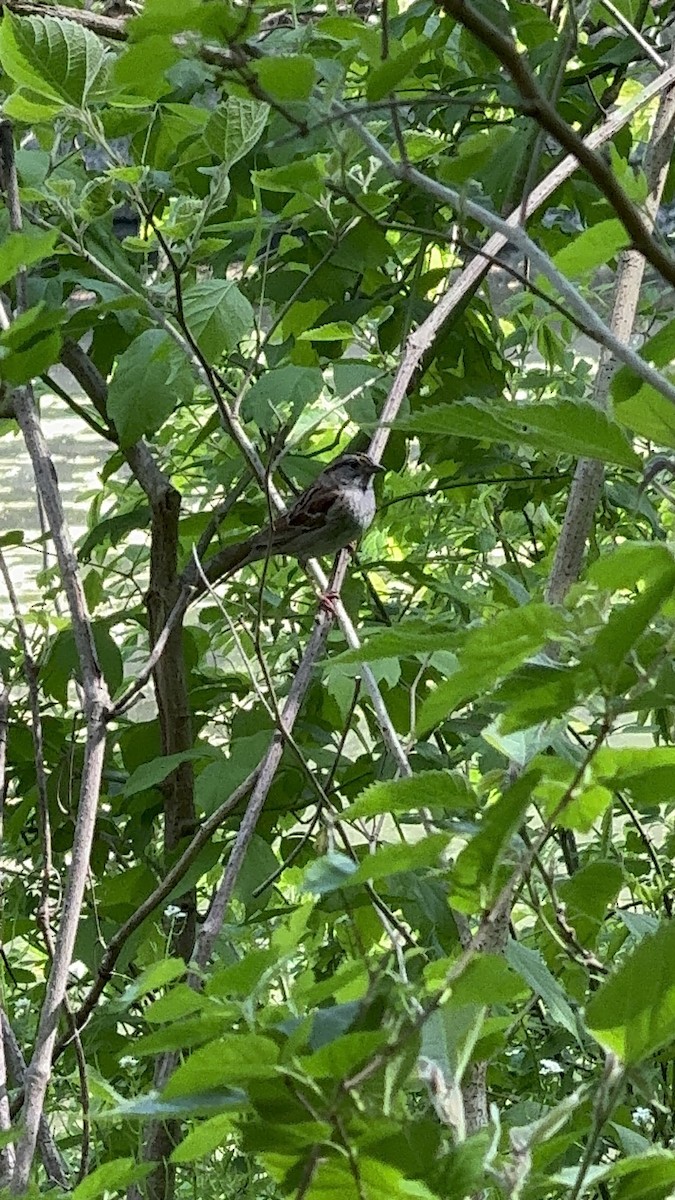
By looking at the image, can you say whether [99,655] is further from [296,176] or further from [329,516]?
[296,176]

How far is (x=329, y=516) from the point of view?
1.60 m

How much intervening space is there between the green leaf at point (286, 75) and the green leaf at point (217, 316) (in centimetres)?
50

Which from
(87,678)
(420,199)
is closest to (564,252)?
(87,678)

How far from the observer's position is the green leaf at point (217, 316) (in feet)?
3.11

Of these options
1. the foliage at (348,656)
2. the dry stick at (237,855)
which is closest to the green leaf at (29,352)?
the foliage at (348,656)

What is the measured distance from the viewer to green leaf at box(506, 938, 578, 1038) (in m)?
0.62

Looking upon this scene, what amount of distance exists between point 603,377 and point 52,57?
0.41 metres

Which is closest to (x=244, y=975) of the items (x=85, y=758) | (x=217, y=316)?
(x=85, y=758)

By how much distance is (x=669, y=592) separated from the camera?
330mm

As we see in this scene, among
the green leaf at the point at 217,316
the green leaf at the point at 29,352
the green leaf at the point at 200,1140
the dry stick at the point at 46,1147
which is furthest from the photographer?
the green leaf at the point at 217,316

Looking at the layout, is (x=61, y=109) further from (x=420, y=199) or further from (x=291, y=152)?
(x=420, y=199)

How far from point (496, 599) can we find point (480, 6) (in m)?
0.54

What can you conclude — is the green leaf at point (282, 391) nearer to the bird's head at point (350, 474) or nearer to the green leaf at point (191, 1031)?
the bird's head at point (350, 474)

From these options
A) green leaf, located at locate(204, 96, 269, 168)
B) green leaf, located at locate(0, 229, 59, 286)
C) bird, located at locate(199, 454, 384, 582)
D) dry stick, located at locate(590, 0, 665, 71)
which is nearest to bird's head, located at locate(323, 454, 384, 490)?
bird, located at locate(199, 454, 384, 582)
